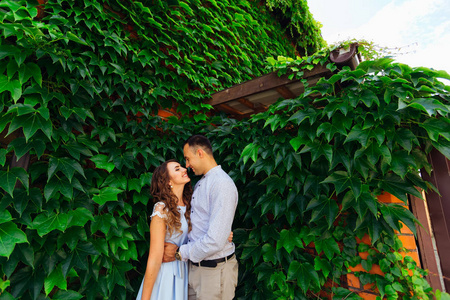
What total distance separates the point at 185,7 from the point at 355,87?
219 centimetres

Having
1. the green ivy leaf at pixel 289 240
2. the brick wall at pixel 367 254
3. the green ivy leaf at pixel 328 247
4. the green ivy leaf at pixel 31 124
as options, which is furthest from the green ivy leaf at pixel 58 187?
the brick wall at pixel 367 254

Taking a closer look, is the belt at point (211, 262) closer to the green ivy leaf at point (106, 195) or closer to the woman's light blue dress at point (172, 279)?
the woman's light blue dress at point (172, 279)

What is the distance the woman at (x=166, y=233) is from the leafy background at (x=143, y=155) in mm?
296

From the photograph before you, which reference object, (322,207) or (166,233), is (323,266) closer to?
(322,207)

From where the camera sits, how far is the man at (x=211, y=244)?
1.52 metres

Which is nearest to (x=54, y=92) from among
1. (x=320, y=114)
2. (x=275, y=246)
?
(x=320, y=114)

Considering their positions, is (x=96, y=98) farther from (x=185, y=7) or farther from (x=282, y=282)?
(x=282, y=282)

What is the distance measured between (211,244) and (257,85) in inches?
69.9

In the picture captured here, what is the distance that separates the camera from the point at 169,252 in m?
1.70

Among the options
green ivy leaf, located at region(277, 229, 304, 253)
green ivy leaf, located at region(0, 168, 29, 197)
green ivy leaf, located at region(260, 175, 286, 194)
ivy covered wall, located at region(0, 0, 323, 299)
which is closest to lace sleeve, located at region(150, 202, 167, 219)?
ivy covered wall, located at region(0, 0, 323, 299)

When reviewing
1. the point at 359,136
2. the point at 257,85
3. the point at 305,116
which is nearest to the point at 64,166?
the point at 305,116

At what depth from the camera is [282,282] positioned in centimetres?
198

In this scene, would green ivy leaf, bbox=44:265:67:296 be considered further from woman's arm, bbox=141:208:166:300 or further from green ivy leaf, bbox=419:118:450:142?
green ivy leaf, bbox=419:118:450:142

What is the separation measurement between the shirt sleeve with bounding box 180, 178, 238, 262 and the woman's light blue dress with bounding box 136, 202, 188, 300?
149 mm
